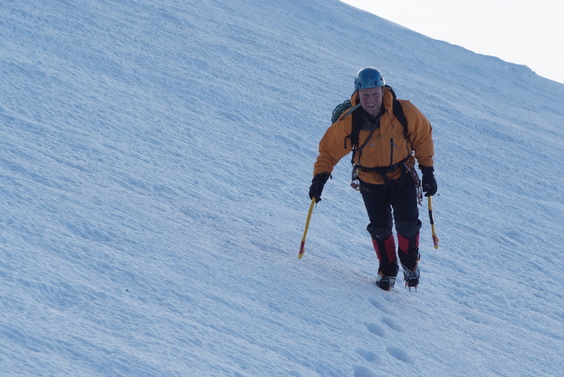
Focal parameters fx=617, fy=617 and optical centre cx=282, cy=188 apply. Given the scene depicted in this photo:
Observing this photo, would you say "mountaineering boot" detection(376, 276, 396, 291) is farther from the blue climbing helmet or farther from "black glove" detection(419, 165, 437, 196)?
the blue climbing helmet

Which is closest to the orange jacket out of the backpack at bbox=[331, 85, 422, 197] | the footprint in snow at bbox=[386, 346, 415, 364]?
the backpack at bbox=[331, 85, 422, 197]

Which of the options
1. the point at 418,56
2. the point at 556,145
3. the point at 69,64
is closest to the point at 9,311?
the point at 69,64

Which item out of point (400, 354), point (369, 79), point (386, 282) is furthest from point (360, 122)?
point (400, 354)

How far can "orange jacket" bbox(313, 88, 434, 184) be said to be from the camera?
4.33 metres

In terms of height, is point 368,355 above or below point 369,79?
below

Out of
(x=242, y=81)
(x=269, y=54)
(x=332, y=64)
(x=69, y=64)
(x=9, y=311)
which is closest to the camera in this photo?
(x=9, y=311)

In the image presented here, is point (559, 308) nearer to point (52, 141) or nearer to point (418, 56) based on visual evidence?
point (52, 141)

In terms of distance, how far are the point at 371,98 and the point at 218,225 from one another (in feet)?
4.98

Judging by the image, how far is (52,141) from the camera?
5285 millimetres

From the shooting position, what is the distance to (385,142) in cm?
437

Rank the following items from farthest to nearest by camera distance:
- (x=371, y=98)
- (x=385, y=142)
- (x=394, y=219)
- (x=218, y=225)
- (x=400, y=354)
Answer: (x=218, y=225)
(x=394, y=219)
(x=385, y=142)
(x=371, y=98)
(x=400, y=354)

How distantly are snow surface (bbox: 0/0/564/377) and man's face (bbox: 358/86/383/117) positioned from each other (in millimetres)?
1239

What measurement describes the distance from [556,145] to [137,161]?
10.3 m

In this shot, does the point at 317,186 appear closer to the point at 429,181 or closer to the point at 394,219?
the point at 394,219
